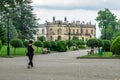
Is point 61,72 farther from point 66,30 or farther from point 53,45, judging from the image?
point 66,30

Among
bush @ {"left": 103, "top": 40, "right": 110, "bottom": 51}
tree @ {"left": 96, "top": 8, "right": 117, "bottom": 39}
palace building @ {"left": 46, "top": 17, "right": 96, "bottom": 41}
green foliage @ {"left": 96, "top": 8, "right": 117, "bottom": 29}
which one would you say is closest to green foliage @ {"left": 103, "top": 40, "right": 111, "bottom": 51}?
bush @ {"left": 103, "top": 40, "right": 110, "bottom": 51}

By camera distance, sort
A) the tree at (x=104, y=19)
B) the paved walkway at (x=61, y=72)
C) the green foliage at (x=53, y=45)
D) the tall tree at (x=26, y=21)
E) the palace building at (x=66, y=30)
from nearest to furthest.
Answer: the paved walkway at (x=61, y=72), the green foliage at (x=53, y=45), the tall tree at (x=26, y=21), the tree at (x=104, y=19), the palace building at (x=66, y=30)

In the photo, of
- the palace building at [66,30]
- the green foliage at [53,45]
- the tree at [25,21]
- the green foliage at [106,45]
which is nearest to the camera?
the green foliage at [106,45]

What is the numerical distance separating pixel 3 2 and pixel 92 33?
486 feet

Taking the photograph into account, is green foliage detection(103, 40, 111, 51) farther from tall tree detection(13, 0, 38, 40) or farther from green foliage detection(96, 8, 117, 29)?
green foliage detection(96, 8, 117, 29)

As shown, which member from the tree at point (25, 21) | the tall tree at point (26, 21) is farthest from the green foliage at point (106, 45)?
the tall tree at point (26, 21)

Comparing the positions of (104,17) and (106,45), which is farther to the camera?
(104,17)

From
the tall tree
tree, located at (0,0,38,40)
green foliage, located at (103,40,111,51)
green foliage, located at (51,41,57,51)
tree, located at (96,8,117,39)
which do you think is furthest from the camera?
tree, located at (96,8,117,39)

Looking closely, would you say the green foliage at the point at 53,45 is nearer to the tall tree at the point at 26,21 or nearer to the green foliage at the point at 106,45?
the green foliage at the point at 106,45

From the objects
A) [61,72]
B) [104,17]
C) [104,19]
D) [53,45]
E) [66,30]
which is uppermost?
[104,17]

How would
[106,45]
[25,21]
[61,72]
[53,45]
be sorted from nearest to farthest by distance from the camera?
[61,72]
[106,45]
[53,45]
[25,21]


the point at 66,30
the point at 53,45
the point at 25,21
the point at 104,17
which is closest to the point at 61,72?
the point at 53,45

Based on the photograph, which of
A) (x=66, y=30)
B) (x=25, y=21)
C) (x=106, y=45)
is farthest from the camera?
(x=66, y=30)

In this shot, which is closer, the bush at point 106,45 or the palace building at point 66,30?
the bush at point 106,45
